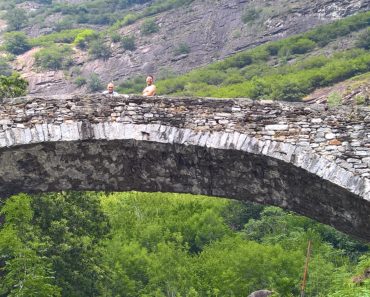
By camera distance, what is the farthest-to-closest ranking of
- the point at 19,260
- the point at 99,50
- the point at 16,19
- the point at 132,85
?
the point at 16,19 → the point at 99,50 → the point at 132,85 → the point at 19,260

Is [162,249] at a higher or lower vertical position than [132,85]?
higher

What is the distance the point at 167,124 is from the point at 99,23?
382 ft

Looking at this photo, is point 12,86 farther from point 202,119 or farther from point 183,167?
point 202,119

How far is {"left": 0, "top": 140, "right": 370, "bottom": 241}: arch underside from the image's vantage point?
11.4m

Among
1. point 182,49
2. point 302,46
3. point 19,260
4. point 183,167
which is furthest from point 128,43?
point 183,167

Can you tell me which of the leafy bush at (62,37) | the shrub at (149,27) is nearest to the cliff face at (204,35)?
the shrub at (149,27)

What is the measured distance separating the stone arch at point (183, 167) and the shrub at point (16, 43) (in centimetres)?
10044

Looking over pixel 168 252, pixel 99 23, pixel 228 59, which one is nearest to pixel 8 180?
pixel 168 252

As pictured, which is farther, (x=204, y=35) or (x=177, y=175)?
(x=204, y=35)

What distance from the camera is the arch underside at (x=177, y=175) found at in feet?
37.4

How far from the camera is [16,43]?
111 m

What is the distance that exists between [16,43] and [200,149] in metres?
104

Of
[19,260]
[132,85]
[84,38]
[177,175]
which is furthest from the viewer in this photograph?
[84,38]

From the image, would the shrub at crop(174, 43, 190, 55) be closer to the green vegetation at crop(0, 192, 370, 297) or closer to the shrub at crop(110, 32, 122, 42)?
the shrub at crop(110, 32, 122, 42)
